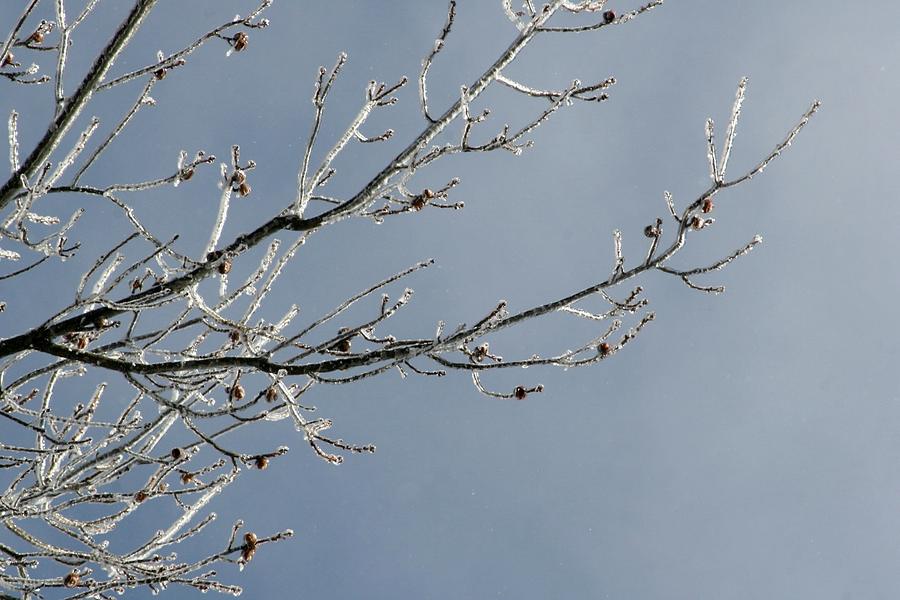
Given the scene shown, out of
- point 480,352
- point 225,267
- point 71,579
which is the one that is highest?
point 225,267

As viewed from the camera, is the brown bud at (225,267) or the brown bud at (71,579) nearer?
the brown bud at (225,267)

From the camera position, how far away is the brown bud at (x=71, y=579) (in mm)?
4254

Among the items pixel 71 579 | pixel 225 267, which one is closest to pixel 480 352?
pixel 225 267

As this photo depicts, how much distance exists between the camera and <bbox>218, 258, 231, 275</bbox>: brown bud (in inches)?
142

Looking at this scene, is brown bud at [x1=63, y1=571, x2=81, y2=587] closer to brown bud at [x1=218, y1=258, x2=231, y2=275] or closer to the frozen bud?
brown bud at [x1=218, y1=258, x2=231, y2=275]

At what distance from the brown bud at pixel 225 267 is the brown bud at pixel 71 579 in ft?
7.13

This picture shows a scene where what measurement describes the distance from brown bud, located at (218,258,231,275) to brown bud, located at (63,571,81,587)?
2.17 m

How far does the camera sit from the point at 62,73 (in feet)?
11.9

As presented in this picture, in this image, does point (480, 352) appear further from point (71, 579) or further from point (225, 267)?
point (71, 579)

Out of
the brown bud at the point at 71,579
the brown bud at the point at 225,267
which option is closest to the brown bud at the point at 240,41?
the brown bud at the point at 225,267

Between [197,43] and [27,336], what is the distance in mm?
1847

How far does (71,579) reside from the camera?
14.0 ft

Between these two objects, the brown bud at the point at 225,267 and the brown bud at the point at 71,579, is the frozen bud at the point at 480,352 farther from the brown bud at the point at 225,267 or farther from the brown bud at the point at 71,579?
the brown bud at the point at 71,579

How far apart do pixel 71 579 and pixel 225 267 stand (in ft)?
7.32
